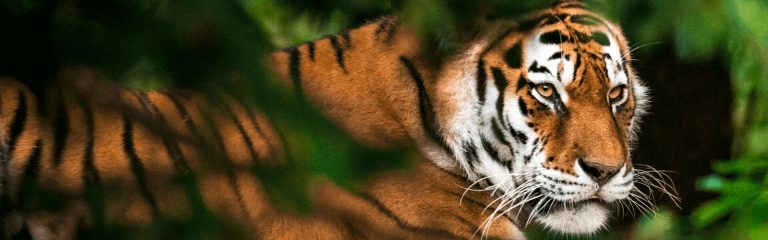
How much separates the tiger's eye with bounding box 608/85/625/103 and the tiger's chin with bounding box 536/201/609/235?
197 millimetres

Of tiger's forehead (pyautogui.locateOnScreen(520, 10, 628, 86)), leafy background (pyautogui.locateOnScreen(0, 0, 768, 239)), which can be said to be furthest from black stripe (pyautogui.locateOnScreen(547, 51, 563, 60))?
leafy background (pyautogui.locateOnScreen(0, 0, 768, 239))

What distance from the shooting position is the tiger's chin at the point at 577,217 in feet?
6.35

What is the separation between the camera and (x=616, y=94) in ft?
6.40

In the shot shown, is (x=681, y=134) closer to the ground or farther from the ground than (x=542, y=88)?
closer to the ground

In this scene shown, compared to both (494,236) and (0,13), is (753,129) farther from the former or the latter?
(0,13)

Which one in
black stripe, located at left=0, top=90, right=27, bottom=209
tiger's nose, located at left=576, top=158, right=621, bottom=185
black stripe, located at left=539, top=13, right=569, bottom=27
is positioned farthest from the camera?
tiger's nose, located at left=576, top=158, right=621, bottom=185

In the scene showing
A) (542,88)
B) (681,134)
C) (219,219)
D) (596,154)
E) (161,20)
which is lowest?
(681,134)

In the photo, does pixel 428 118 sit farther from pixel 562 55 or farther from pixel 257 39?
pixel 257 39

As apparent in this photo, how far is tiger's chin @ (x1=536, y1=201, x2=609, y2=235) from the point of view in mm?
1936

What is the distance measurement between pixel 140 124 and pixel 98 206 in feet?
0.22

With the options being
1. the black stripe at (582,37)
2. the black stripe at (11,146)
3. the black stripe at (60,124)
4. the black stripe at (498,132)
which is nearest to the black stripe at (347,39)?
the black stripe at (498,132)

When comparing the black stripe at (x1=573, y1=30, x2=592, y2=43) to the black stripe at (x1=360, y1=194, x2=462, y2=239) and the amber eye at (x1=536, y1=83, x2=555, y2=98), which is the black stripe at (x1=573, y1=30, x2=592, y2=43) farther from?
the black stripe at (x1=360, y1=194, x2=462, y2=239)

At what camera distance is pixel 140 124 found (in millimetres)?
650

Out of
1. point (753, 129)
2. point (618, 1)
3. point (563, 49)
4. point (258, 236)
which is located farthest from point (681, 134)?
point (618, 1)
